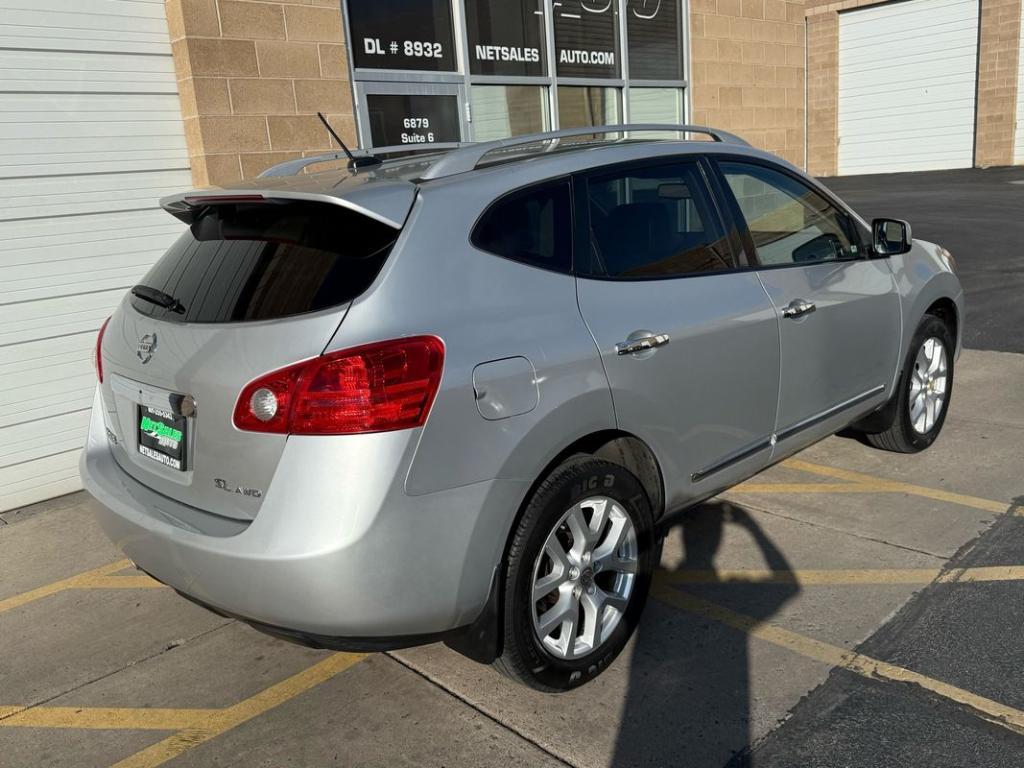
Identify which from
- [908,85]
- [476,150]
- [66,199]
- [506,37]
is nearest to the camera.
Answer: [476,150]

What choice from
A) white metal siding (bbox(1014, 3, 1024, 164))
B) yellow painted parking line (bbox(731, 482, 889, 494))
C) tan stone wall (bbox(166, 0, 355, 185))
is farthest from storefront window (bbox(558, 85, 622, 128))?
white metal siding (bbox(1014, 3, 1024, 164))

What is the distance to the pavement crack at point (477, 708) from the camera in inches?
108

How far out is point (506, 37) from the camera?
26.1ft

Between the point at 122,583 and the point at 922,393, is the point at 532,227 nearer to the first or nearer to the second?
the point at 122,583

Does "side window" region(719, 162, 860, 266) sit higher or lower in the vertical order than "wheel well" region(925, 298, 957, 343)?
higher

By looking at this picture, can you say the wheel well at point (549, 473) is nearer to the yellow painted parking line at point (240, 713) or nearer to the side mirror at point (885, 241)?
the yellow painted parking line at point (240, 713)

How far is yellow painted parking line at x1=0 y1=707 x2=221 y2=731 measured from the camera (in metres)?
3.09

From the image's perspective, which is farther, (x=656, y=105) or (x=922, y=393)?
(x=656, y=105)

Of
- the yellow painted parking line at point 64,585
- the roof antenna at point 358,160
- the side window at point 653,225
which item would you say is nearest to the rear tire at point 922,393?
the side window at point 653,225

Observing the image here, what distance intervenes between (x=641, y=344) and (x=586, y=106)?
6.33m

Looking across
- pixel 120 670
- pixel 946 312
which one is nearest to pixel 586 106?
pixel 946 312

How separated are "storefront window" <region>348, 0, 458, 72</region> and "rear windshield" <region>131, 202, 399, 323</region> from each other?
4342 mm

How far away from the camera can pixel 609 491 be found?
299 centimetres

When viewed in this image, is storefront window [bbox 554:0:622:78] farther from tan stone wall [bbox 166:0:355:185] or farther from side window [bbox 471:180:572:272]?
side window [bbox 471:180:572:272]
